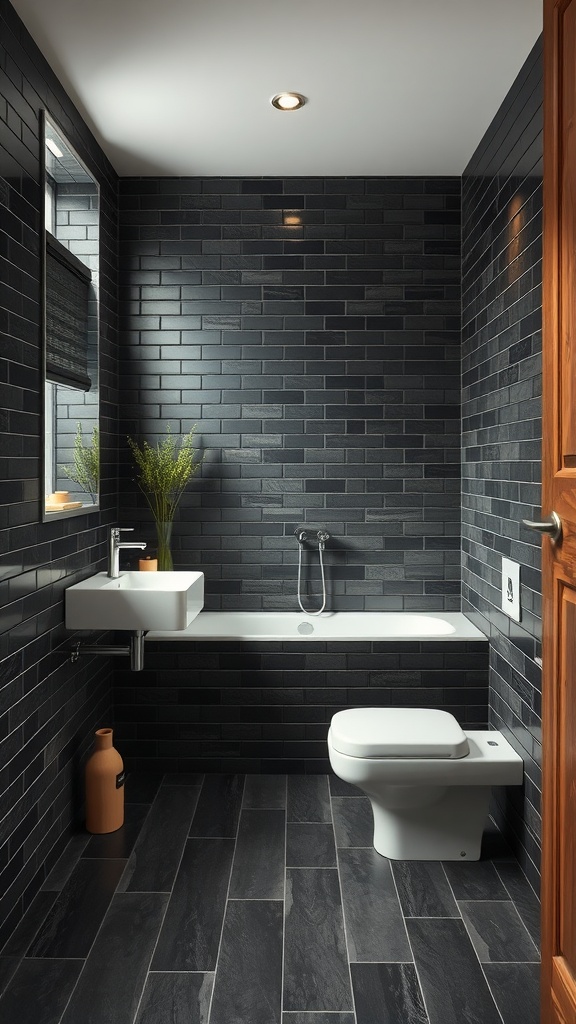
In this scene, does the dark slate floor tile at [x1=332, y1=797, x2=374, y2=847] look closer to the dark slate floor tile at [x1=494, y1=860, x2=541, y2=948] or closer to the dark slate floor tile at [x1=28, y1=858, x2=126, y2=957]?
the dark slate floor tile at [x1=494, y1=860, x2=541, y2=948]

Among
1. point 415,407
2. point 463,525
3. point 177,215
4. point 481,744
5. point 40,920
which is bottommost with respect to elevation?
point 40,920

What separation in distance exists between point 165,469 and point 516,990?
9.02 ft

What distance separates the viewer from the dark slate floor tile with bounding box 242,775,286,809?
11.2ft

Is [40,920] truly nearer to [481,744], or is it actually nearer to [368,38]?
[481,744]

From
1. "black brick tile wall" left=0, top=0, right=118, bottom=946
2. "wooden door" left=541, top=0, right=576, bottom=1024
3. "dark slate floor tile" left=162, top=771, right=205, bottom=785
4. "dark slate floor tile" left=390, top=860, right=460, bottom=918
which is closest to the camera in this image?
"wooden door" left=541, top=0, right=576, bottom=1024

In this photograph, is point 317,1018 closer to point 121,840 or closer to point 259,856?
point 259,856

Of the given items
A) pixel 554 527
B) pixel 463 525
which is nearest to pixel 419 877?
pixel 554 527

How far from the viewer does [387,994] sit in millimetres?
2162

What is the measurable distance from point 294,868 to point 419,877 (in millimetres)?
454

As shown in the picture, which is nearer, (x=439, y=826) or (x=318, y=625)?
(x=439, y=826)

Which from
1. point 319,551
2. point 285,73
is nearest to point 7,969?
point 319,551

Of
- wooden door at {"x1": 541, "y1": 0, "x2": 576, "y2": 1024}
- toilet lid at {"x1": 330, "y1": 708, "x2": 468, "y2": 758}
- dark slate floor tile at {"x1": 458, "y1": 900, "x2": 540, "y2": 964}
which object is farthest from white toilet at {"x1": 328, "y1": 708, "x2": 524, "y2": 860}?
wooden door at {"x1": 541, "y1": 0, "x2": 576, "y2": 1024}

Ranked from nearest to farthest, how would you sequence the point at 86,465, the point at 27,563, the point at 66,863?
1. the point at 27,563
2. the point at 66,863
3. the point at 86,465

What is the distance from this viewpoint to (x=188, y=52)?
2.85 m
